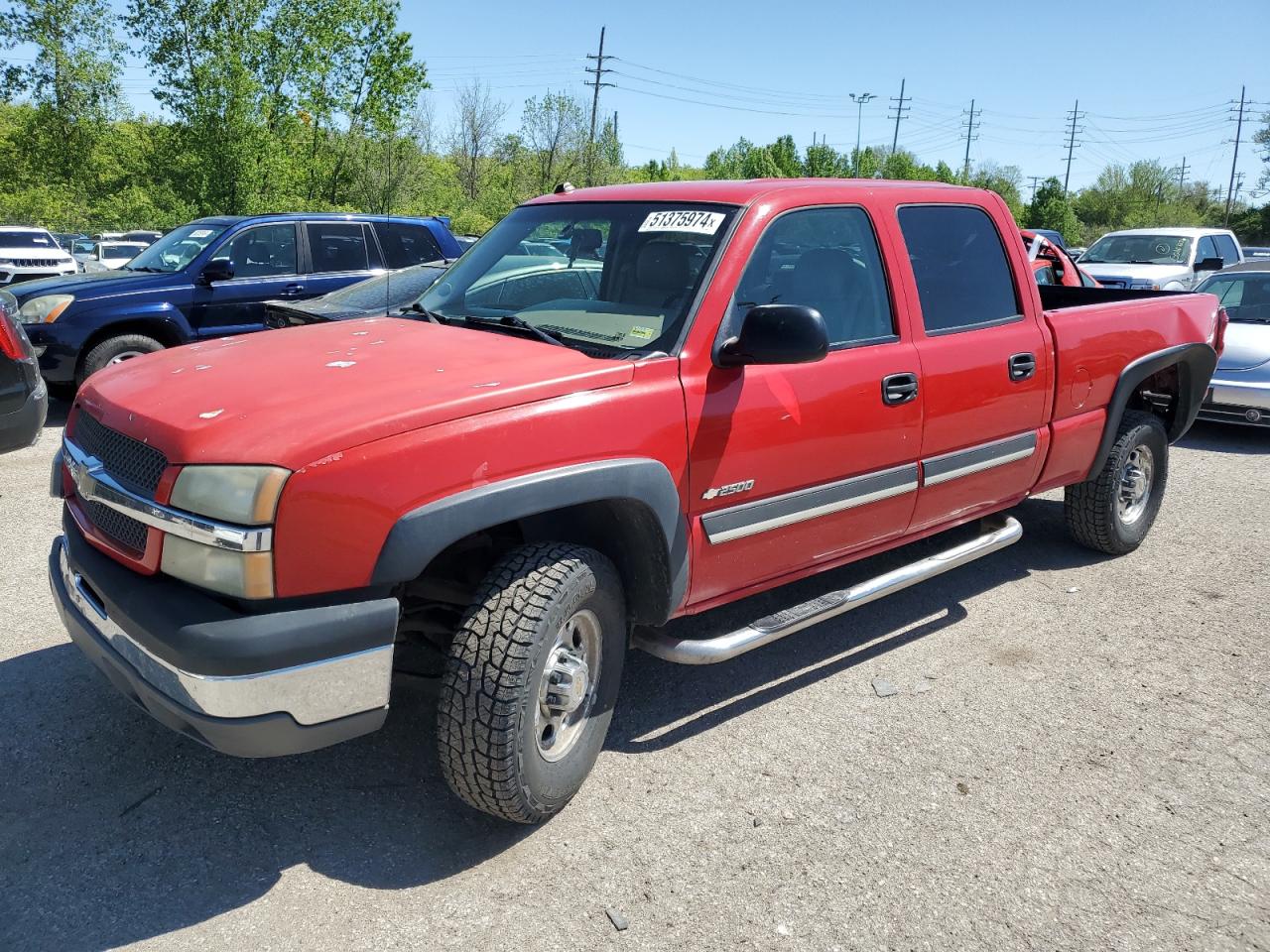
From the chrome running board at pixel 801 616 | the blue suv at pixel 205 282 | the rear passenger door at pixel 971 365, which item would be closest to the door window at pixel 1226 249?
the blue suv at pixel 205 282

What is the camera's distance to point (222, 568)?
2.42 metres

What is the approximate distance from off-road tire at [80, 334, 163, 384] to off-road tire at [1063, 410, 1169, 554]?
7.33 metres

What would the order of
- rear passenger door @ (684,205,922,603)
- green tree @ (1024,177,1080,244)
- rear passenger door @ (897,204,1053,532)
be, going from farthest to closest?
green tree @ (1024,177,1080,244)
rear passenger door @ (897,204,1053,532)
rear passenger door @ (684,205,922,603)

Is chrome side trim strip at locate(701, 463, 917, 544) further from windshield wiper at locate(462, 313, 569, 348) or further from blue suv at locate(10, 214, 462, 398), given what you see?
blue suv at locate(10, 214, 462, 398)

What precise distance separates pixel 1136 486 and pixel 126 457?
5.15 meters

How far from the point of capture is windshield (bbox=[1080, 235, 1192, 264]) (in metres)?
14.4

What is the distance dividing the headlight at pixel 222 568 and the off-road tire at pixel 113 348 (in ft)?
21.4

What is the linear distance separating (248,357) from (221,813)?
4.70ft

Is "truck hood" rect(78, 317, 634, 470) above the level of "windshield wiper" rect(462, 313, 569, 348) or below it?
below

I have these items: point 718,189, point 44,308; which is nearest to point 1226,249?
point 718,189

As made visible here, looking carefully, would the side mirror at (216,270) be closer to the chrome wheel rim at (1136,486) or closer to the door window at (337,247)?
the door window at (337,247)

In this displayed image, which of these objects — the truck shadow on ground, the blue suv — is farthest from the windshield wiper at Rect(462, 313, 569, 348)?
the blue suv

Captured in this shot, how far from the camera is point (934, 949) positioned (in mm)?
2559

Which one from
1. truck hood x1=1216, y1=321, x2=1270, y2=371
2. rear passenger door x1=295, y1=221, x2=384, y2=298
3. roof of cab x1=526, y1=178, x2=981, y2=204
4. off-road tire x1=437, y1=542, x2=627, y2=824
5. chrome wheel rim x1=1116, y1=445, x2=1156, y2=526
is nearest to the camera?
off-road tire x1=437, y1=542, x2=627, y2=824
